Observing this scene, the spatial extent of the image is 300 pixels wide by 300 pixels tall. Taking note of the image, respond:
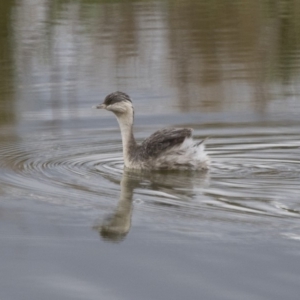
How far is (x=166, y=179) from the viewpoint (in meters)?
10.3

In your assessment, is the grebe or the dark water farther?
the grebe

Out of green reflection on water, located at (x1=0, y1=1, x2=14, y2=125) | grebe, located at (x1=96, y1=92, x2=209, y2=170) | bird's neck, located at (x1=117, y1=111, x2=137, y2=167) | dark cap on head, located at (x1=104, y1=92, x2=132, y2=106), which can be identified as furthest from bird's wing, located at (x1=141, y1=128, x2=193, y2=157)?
green reflection on water, located at (x1=0, y1=1, x2=14, y2=125)

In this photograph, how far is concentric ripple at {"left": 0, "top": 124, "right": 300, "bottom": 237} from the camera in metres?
8.71

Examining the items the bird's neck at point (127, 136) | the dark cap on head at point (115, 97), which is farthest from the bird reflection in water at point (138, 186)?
the dark cap on head at point (115, 97)

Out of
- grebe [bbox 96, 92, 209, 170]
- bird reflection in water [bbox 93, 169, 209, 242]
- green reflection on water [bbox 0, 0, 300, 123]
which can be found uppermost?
green reflection on water [bbox 0, 0, 300, 123]

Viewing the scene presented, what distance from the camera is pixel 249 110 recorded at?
14.2 metres

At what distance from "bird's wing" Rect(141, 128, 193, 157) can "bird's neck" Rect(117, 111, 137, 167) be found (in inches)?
6.3

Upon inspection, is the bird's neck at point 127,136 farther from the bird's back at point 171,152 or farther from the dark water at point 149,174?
the dark water at point 149,174

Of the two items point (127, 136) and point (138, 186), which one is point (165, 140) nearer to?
point (127, 136)

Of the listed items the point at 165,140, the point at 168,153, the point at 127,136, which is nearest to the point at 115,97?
the point at 127,136

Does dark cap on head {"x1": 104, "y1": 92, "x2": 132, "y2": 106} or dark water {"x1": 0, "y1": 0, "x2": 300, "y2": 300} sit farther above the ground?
dark cap on head {"x1": 104, "y1": 92, "x2": 132, "y2": 106}

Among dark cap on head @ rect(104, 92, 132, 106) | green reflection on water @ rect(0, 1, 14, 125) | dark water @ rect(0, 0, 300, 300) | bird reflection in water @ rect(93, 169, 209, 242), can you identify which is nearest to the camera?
dark water @ rect(0, 0, 300, 300)

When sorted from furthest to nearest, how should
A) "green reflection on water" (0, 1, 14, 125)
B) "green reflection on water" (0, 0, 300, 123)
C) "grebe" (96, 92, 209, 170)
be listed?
"green reflection on water" (0, 0, 300, 123)
"green reflection on water" (0, 1, 14, 125)
"grebe" (96, 92, 209, 170)

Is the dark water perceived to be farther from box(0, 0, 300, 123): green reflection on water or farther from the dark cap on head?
the dark cap on head
